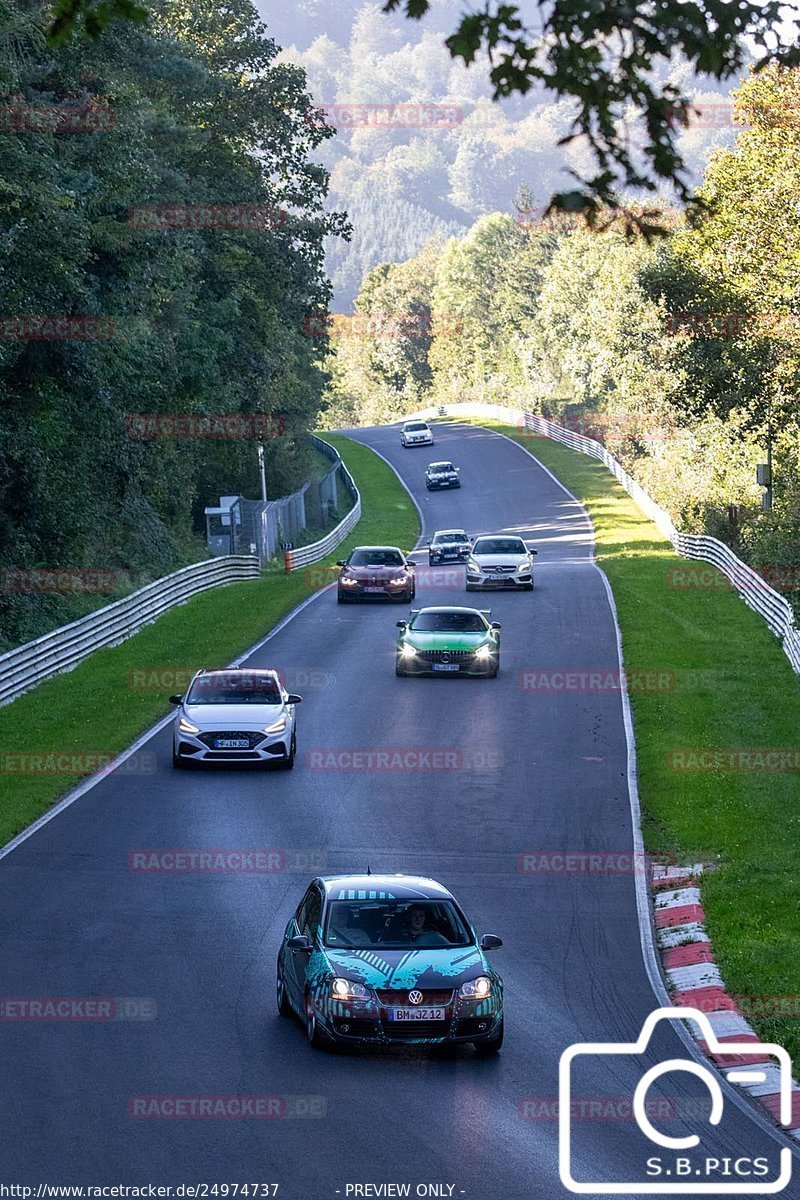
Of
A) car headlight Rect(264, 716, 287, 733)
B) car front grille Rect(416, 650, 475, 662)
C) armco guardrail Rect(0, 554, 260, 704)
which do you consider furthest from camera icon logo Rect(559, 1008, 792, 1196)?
armco guardrail Rect(0, 554, 260, 704)

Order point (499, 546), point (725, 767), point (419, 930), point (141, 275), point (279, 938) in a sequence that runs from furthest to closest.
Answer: point (499, 546), point (141, 275), point (725, 767), point (279, 938), point (419, 930)

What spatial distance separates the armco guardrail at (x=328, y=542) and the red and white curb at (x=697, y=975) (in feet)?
129

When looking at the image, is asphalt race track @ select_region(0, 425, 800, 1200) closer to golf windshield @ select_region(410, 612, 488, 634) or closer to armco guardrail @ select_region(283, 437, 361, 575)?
golf windshield @ select_region(410, 612, 488, 634)

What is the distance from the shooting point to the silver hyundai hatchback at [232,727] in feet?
80.2

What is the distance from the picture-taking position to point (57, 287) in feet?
108

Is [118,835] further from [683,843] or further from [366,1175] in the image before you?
[366,1175]

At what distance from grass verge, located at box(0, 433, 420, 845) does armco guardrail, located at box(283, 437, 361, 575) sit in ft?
3.20

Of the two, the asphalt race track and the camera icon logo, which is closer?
the camera icon logo

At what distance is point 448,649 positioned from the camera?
32.6 m

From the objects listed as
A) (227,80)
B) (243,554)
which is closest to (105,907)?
(243,554)

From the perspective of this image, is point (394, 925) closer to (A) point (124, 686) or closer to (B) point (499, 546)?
(A) point (124, 686)

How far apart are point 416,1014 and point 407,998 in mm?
134

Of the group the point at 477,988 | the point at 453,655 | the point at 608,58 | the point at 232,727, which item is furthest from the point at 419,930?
the point at 453,655

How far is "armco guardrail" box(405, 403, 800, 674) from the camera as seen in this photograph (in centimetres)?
3638
